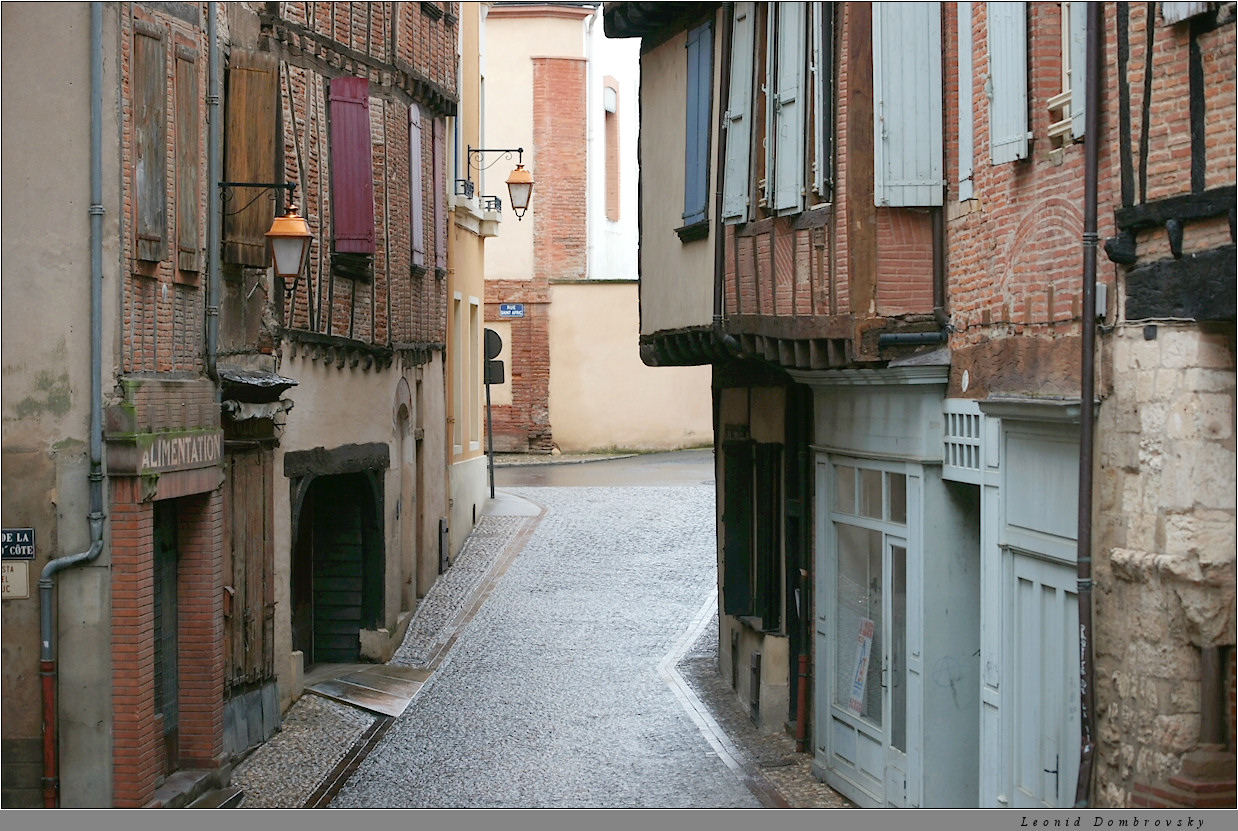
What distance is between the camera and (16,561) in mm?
10711

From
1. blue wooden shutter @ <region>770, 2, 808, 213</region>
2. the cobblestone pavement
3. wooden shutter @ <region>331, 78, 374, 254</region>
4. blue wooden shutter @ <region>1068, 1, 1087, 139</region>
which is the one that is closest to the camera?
blue wooden shutter @ <region>1068, 1, 1087, 139</region>

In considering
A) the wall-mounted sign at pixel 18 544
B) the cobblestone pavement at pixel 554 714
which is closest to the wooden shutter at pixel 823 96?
the cobblestone pavement at pixel 554 714

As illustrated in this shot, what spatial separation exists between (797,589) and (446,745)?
332 centimetres

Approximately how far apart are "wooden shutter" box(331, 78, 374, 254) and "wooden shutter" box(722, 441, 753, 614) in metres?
4.44

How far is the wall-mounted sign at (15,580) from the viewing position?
10.7 m

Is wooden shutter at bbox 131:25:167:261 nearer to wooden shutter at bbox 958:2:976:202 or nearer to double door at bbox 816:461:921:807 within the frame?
double door at bbox 816:461:921:807

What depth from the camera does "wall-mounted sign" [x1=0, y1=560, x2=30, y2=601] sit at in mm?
10695

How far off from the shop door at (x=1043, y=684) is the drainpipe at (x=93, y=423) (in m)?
6.02

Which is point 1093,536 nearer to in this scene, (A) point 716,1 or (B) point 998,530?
(B) point 998,530

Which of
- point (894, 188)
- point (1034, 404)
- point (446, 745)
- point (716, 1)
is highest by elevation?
point (716, 1)

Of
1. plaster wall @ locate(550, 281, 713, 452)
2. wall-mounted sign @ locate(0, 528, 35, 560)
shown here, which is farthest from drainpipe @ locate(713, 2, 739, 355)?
plaster wall @ locate(550, 281, 713, 452)

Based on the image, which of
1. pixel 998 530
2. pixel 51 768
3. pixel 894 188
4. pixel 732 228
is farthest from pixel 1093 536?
pixel 51 768

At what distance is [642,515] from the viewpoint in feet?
88.0

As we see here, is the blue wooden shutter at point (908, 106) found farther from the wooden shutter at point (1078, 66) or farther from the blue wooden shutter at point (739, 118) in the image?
the blue wooden shutter at point (739, 118)
